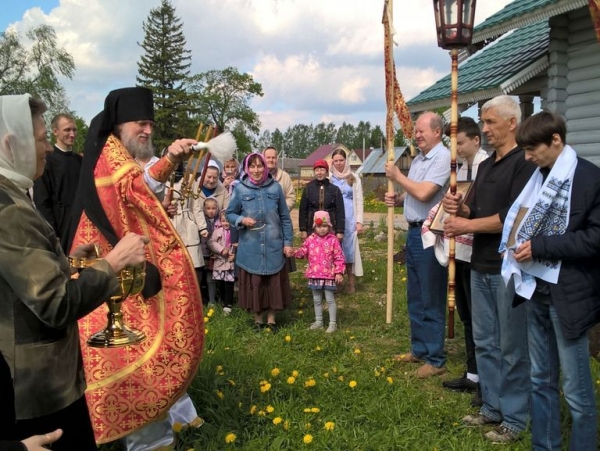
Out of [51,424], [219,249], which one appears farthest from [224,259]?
[51,424]

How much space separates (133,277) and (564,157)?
214 cm

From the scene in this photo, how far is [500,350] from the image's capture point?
12.4 feet

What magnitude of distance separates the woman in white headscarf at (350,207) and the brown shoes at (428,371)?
3357 millimetres

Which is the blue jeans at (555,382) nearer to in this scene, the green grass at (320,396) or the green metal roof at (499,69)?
the green grass at (320,396)

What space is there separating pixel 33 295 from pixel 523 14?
6905 mm

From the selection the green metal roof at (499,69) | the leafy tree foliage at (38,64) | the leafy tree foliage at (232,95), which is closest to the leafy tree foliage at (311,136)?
the leafy tree foliage at (232,95)

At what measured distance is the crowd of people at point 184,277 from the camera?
5.89 feet

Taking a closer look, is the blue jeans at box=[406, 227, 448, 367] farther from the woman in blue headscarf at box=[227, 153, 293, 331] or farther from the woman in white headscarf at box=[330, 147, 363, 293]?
the woman in white headscarf at box=[330, 147, 363, 293]

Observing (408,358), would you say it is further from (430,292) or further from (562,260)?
(562,260)

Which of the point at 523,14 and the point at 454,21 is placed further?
the point at 523,14

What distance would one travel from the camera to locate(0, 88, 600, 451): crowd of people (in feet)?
5.89

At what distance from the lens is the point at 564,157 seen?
9.31ft

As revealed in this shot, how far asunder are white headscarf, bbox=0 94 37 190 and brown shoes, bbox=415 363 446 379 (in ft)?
12.4

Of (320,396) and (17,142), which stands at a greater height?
(17,142)
